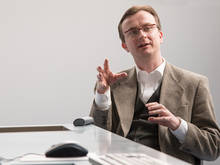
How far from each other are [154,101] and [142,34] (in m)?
0.39

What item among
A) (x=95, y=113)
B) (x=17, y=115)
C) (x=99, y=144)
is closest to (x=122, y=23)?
(x=95, y=113)

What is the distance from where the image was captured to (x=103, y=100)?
2.11m

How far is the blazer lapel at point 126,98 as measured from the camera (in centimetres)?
205

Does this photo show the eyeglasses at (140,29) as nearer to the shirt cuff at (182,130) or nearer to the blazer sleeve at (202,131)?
the blazer sleeve at (202,131)

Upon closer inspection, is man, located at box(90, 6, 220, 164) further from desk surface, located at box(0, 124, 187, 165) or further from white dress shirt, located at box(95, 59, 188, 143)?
desk surface, located at box(0, 124, 187, 165)

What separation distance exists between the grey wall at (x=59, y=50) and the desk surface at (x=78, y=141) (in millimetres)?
1595

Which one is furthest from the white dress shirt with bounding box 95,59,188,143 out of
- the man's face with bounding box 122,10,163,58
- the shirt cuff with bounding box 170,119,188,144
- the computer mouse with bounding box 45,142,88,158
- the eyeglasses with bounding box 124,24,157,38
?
the computer mouse with bounding box 45,142,88,158

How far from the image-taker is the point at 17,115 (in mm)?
3381

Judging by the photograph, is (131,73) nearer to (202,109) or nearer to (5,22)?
(202,109)

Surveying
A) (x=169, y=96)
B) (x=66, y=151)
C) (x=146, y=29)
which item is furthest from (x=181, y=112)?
(x=66, y=151)

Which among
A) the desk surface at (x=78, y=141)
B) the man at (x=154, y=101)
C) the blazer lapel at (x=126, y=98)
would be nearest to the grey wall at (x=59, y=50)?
the man at (x=154, y=101)

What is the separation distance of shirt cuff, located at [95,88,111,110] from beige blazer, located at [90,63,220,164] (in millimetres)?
30

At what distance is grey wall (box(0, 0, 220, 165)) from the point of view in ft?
11.0

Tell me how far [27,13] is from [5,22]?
21 centimetres
